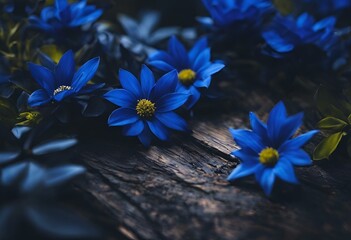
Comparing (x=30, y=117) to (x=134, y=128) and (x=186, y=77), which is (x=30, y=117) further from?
(x=186, y=77)

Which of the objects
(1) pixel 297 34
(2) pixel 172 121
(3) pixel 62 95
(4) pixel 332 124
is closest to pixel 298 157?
(4) pixel 332 124

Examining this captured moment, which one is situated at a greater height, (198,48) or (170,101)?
(198,48)

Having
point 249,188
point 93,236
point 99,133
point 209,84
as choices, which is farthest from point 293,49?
point 93,236

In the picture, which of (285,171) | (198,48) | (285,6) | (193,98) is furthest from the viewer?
(285,6)

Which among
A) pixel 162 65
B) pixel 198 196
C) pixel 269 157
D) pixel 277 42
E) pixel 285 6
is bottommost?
pixel 198 196

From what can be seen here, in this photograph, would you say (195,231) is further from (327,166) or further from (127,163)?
(327,166)
